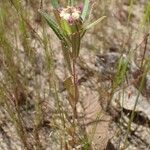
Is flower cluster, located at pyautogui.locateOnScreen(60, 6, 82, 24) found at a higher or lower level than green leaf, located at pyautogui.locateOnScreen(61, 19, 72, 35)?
higher

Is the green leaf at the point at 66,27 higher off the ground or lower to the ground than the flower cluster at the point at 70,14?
lower

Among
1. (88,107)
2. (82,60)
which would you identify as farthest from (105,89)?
(82,60)

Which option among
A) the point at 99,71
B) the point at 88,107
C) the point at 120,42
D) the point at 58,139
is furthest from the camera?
the point at 120,42

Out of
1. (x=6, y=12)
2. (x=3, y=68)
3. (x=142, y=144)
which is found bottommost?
(x=142, y=144)

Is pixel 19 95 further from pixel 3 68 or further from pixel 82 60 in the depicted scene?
pixel 82 60

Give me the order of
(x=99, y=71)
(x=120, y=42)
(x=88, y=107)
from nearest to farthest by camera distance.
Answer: (x=88, y=107) → (x=99, y=71) → (x=120, y=42)

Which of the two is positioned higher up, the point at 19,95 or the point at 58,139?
the point at 19,95

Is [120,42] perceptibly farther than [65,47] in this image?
Yes
